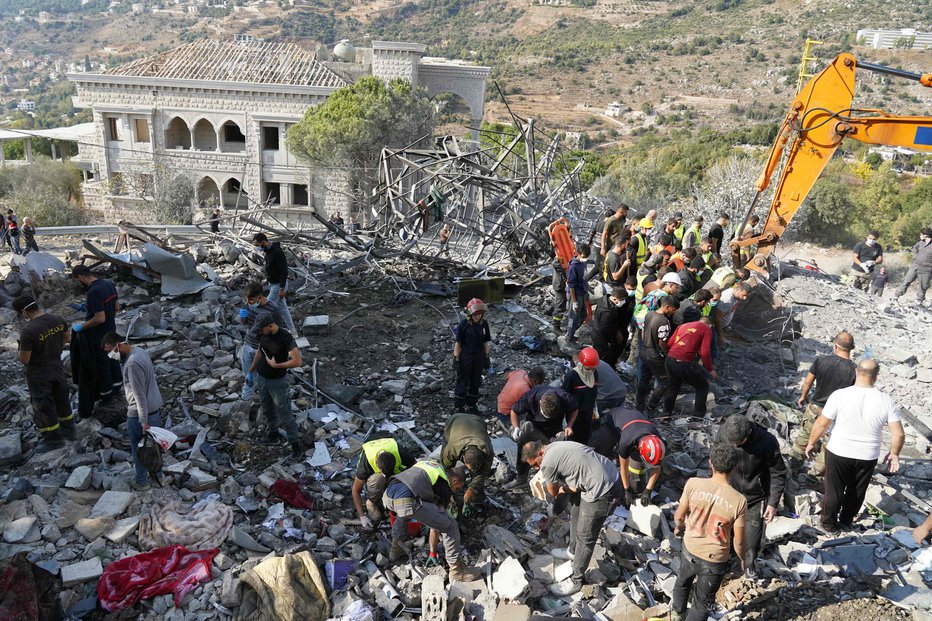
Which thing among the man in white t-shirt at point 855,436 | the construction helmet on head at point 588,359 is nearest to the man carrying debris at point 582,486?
the construction helmet on head at point 588,359

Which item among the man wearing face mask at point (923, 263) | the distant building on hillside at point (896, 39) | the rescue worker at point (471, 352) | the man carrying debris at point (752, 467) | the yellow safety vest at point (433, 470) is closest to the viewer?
the man carrying debris at point (752, 467)

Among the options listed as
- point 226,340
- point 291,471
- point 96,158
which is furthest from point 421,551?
point 96,158

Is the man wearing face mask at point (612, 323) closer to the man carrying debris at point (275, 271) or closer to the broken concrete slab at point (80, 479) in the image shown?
the man carrying debris at point (275, 271)

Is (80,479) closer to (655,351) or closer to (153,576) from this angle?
(153,576)

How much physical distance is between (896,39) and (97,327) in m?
59.5

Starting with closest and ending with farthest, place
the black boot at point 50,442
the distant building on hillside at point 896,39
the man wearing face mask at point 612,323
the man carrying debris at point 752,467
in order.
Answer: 1. the man carrying debris at point 752,467
2. the black boot at point 50,442
3. the man wearing face mask at point 612,323
4. the distant building on hillside at point 896,39

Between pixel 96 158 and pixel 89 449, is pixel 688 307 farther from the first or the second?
pixel 96 158

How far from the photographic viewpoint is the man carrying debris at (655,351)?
649cm

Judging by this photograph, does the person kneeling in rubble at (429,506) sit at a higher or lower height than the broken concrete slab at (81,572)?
higher

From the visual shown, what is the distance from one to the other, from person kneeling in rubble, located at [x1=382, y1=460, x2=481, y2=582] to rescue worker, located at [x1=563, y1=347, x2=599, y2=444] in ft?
3.80

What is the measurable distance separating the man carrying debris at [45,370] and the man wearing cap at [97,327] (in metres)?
0.22

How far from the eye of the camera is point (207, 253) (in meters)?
11.0

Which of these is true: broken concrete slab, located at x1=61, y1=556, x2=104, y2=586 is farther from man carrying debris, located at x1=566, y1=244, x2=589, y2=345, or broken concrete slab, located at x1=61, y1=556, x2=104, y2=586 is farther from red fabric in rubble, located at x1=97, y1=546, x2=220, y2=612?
man carrying debris, located at x1=566, y1=244, x2=589, y2=345

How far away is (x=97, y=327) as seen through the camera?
20.1 feet
